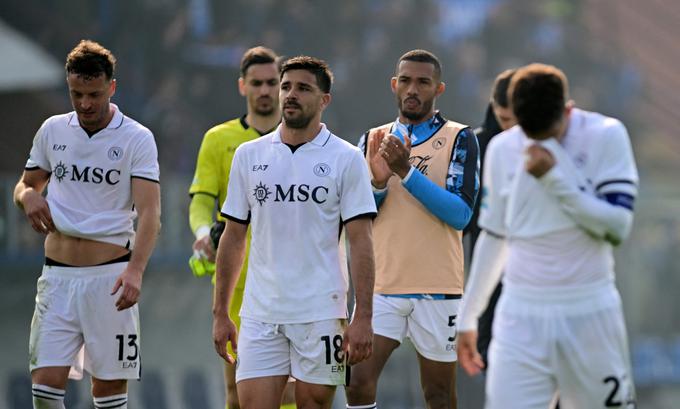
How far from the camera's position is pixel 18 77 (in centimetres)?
1606

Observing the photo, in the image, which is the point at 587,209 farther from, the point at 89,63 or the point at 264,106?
the point at 264,106

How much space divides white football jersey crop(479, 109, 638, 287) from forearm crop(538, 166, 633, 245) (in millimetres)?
73

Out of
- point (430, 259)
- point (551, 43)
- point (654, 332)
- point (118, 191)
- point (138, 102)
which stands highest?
point (551, 43)

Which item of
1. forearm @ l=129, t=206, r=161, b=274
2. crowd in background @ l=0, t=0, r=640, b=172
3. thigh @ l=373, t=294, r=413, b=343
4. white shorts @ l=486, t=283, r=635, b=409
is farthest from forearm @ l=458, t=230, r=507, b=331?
crowd in background @ l=0, t=0, r=640, b=172

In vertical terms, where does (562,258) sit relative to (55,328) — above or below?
above

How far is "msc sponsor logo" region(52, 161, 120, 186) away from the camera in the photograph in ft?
23.7

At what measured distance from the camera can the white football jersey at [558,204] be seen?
17.7ft

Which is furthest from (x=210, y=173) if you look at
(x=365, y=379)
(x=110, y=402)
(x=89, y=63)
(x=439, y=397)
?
(x=439, y=397)

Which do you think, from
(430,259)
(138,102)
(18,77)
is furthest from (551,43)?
(430,259)

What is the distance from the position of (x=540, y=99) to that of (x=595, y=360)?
115 cm

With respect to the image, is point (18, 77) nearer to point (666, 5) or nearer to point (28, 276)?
point (28, 276)

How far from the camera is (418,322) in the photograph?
24.4 ft

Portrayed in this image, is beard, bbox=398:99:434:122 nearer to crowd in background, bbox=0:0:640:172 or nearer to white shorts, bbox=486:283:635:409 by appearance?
white shorts, bbox=486:283:635:409

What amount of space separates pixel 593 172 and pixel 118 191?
3.01 metres
